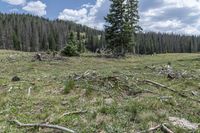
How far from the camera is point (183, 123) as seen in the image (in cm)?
809

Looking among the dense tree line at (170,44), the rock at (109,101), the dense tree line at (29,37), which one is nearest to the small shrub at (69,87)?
the rock at (109,101)

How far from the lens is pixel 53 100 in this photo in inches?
430

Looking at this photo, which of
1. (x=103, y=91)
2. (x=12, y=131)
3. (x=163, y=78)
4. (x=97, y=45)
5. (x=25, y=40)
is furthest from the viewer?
(x=97, y=45)

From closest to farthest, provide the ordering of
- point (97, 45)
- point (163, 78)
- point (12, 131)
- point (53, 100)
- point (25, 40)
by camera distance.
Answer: point (12, 131) → point (53, 100) → point (163, 78) → point (25, 40) → point (97, 45)

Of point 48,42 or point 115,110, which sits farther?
point 48,42

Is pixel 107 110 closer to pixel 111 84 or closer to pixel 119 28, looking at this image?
pixel 111 84

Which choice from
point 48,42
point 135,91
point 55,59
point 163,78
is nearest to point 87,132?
point 135,91

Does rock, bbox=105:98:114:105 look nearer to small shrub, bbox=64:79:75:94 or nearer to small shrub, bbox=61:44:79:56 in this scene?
small shrub, bbox=64:79:75:94

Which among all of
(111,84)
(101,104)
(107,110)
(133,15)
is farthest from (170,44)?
(107,110)

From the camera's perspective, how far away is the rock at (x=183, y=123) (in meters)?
7.84

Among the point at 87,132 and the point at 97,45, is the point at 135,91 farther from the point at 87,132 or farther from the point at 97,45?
the point at 97,45

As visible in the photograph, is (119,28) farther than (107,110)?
→ Yes

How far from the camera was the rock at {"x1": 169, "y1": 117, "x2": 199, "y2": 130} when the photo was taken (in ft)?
25.7

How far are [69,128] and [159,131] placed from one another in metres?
2.25
